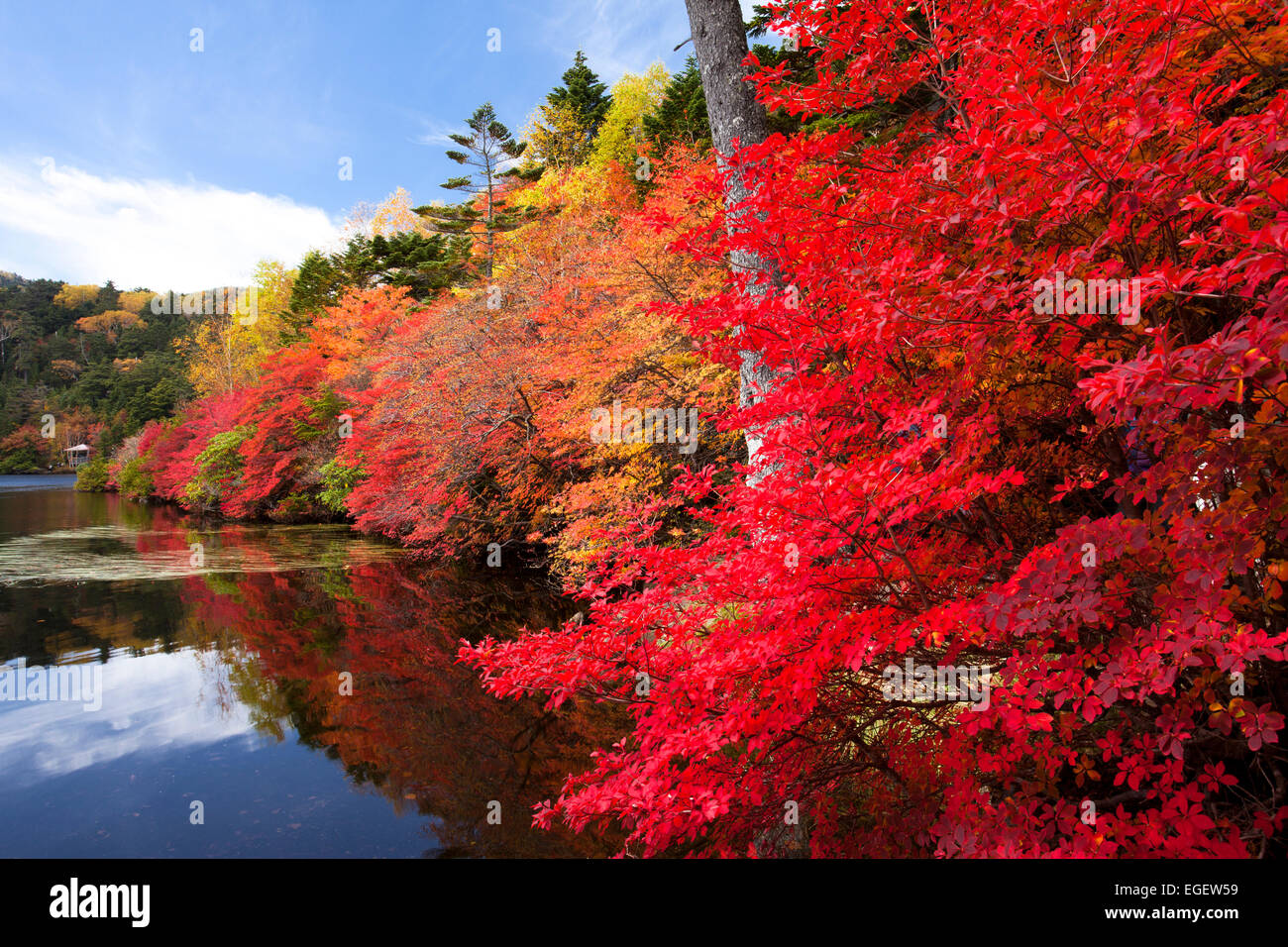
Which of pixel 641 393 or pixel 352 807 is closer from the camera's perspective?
pixel 352 807

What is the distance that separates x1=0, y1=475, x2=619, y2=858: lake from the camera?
422 cm

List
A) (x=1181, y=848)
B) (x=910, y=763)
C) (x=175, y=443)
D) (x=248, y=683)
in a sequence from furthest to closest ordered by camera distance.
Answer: (x=175, y=443) < (x=248, y=683) < (x=910, y=763) < (x=1181, y=848)

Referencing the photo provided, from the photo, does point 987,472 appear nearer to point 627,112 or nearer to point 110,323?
point 627,112

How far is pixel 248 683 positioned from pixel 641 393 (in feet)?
17.7

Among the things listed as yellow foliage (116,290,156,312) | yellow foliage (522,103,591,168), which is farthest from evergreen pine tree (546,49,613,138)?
yellow foliage (116,290,156,312)

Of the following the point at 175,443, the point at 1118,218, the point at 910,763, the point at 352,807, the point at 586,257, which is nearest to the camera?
the point at 1118,218

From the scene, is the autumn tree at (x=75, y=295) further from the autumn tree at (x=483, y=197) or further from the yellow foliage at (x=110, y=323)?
the autumn tree at (x=483, y=197)

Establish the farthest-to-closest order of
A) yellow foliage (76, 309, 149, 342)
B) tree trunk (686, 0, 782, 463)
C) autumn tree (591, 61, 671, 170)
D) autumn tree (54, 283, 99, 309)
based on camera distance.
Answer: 1. autumn tree (54, 283, 99, 309)
2. yellow foliage (76, 309, 149, 342)
3. autumn tree (591, 61, 671, 170)
4. tree trunk (686, 0, 782, 463)

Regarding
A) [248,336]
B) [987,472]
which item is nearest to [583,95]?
[248,336]

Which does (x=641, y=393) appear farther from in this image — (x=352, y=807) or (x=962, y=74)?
(x=962, y=74)

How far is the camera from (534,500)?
11.7 meters

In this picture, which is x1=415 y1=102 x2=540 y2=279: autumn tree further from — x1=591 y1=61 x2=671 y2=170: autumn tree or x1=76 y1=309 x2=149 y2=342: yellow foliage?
x1=76 y1=309 x2=149 y2=342: yellow foliage

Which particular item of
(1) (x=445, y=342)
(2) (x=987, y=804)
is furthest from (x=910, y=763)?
(1) (x=445, y=342)

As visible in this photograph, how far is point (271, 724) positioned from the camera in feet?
19.3
